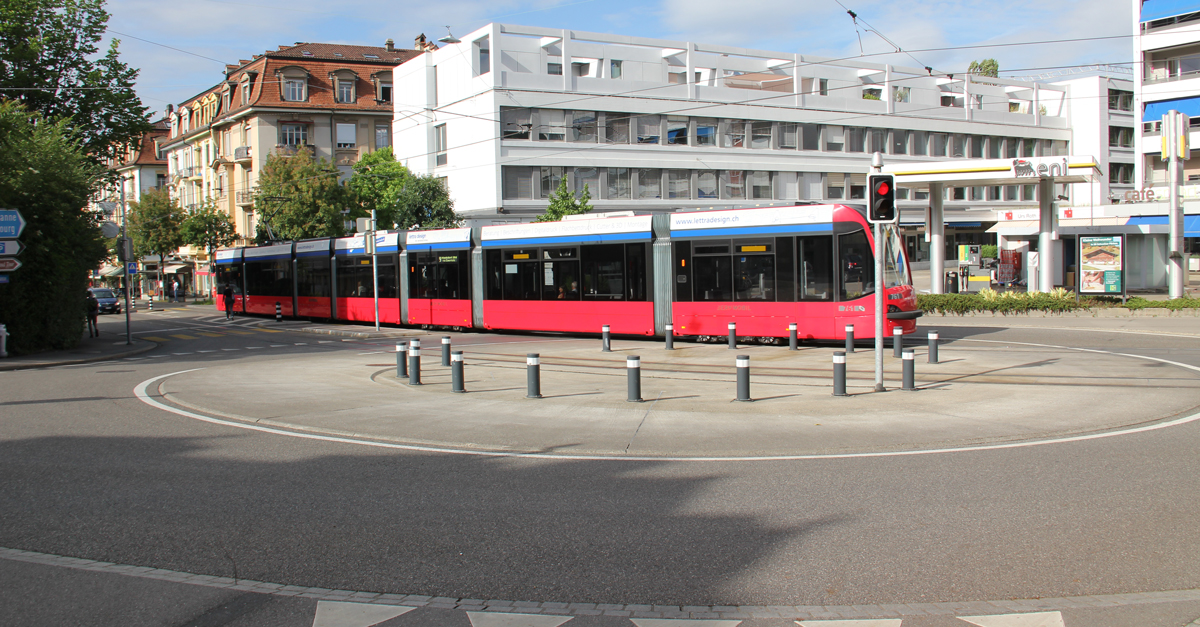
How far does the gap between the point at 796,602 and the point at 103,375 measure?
16.9 m

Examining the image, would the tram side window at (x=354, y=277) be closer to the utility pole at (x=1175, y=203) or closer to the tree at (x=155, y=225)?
the utility pole at (x=1175, y=203)

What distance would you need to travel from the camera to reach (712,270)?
788 inches

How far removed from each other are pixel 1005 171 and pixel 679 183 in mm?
24252

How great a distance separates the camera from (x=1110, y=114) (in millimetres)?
68000

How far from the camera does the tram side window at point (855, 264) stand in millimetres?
17906

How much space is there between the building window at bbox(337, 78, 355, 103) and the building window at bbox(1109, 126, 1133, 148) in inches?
2397

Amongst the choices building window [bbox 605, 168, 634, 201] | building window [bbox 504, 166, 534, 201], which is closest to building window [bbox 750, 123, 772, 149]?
building window [bbox 605, 168, 634, 201]

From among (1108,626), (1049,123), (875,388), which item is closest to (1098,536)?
(1108,626)

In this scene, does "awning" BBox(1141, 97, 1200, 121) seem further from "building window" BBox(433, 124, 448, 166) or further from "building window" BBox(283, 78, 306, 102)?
"building window" BBox(283, 78, 306, 102)

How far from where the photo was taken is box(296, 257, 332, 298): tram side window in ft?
105

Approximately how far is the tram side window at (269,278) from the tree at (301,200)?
11.8m

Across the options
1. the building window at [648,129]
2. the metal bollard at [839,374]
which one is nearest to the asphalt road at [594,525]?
the metal bollard at [839,374]

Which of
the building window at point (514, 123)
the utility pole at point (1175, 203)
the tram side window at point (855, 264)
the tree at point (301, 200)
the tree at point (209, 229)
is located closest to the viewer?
the tram side window at point (855, 264)

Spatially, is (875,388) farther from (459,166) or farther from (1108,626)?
(459,166)
